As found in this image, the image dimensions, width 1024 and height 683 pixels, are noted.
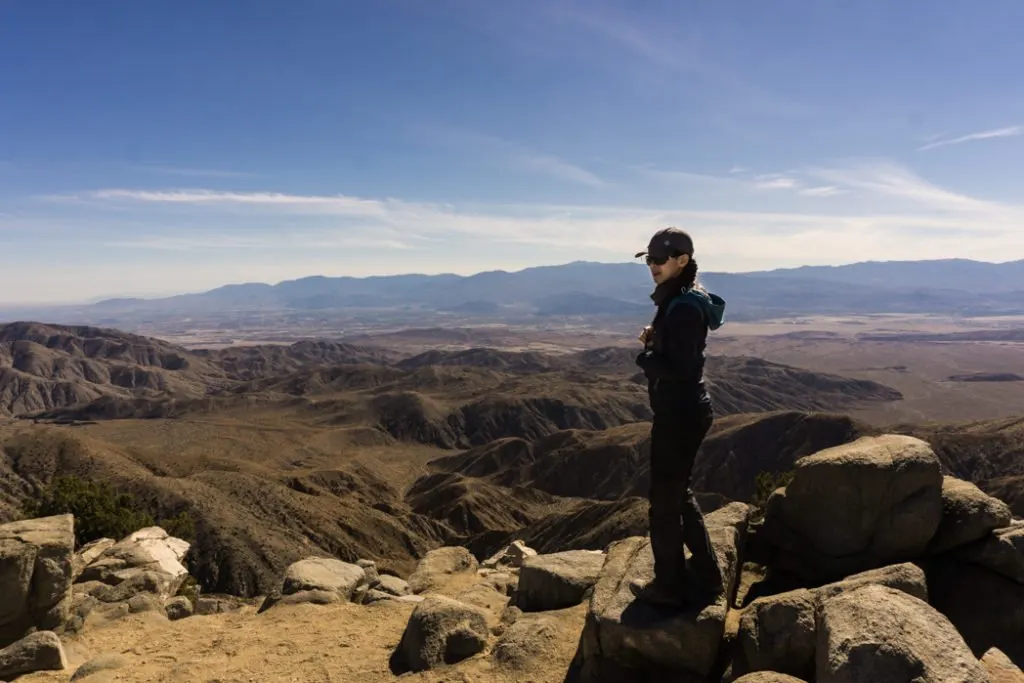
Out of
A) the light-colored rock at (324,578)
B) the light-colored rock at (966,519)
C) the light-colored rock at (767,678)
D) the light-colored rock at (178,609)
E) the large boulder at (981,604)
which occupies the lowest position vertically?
the light-colored rock at (178,609)

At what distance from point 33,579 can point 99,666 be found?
2415 mm

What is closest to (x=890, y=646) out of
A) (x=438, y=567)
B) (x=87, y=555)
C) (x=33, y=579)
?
(x=33, y=579)

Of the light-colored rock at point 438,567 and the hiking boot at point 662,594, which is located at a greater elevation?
the hiking boot at point 662,594

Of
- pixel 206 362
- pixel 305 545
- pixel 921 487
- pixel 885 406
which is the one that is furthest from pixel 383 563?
pixel 206 362

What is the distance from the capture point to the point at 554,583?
30.2ft

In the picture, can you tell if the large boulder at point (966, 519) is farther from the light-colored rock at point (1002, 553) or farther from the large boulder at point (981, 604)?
the large boulder at point (981, 604)

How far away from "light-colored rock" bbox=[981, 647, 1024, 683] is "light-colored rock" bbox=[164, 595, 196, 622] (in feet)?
41.1

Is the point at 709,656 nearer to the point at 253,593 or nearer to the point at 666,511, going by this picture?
the point at 666,511

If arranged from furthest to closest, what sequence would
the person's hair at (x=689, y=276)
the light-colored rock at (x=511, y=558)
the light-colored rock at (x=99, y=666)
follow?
the light-colored rock at (x=511, y=558) → the light-colored rock at (x=99, y=666) → the person's hair at (x=689, y=276)

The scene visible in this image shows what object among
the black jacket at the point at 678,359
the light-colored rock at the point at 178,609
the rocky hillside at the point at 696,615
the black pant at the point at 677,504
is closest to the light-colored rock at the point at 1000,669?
the rocky hillside at the point at 696,615

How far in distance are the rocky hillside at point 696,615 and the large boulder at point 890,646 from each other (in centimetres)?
1

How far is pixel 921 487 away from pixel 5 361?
7718 inches

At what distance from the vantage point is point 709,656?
589 cm

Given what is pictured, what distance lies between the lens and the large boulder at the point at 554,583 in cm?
905
